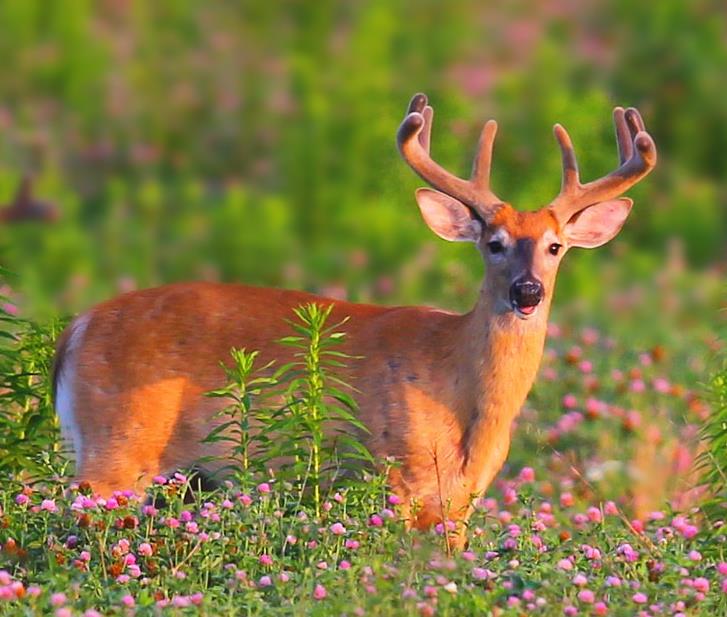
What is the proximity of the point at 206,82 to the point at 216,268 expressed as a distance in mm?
4547

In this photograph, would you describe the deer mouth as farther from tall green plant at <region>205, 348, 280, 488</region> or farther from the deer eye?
tall green plant at <region>205, 348, 280, 488</region>

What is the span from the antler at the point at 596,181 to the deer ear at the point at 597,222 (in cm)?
7

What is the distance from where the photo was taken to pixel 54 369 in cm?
731

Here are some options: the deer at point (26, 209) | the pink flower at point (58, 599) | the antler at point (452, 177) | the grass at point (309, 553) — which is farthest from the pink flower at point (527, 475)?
the deer at point (26, 209)

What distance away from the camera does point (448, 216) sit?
7.47m

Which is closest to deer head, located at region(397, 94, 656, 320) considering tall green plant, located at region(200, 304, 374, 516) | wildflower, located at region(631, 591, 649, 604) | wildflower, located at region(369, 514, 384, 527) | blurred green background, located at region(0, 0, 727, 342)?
tall green plant, located at region(200, 304, 374, 516)

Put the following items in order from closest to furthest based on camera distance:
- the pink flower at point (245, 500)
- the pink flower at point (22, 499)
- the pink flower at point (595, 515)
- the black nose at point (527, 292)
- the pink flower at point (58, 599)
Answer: the pink flower at point (58, 599), the pink flower at point (245, 500), the pink flower at point (22, 499), the pink flower at point (595, 515), the black nose at point (527, 292)

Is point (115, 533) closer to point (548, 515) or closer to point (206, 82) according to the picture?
point (548, 515)

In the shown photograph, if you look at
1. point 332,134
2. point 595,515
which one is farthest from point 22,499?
point 332,134

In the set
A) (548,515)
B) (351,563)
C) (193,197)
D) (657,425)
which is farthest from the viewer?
(193,197)

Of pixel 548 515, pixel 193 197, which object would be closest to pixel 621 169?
pixel 548 515

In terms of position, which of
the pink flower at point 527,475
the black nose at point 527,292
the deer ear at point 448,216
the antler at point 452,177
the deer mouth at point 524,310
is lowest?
the pink flower at point 527,475

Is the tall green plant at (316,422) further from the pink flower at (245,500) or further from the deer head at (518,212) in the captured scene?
the deer head at (518,212)

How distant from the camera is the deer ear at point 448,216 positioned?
7445mm
